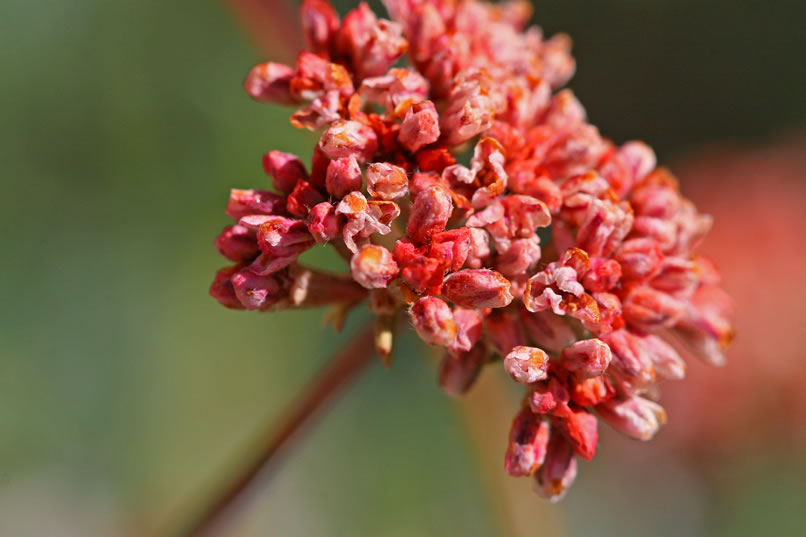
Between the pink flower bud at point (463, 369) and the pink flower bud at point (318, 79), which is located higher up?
the pink flower bud at point (318, 79)

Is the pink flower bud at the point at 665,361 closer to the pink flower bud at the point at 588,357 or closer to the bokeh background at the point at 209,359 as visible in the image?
the pink flower bud at the point at 588,357

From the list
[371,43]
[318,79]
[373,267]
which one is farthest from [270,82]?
[373,267]

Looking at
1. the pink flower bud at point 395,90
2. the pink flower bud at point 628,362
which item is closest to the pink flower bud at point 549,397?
the pink flower bud at point 628,362

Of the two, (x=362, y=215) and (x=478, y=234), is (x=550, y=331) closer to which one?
(x=478, y=234)

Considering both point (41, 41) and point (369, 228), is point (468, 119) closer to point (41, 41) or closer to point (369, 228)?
point (369, 228)

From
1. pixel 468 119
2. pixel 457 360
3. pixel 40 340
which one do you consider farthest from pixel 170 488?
pixel 468 119
